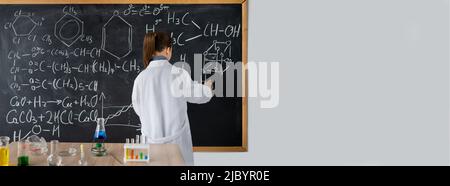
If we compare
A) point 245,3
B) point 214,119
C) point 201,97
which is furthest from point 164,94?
point 245,3

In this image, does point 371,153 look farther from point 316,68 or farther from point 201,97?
point 201,97

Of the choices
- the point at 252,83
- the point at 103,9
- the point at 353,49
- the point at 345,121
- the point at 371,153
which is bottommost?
the point at 371,153

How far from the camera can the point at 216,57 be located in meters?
3.65

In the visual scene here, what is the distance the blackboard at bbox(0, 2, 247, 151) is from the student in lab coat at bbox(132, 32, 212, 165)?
2.80ft

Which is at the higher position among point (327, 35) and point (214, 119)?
point (327, 35)

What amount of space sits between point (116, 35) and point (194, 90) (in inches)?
45.3

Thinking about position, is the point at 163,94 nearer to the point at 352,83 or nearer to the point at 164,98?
the point at 164,98

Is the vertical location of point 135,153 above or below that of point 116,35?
below

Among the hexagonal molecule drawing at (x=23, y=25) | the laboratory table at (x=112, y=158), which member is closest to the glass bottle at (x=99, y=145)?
the laboratory table at (x=112, y=158)

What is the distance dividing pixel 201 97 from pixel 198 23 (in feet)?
3.17

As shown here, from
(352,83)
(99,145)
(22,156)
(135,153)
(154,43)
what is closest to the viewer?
(22,156)

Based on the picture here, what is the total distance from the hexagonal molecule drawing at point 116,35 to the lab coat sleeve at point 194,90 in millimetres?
1039

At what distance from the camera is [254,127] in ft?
12.1

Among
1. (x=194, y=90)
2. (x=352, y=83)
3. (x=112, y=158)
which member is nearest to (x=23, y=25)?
(x=194, y=90)
